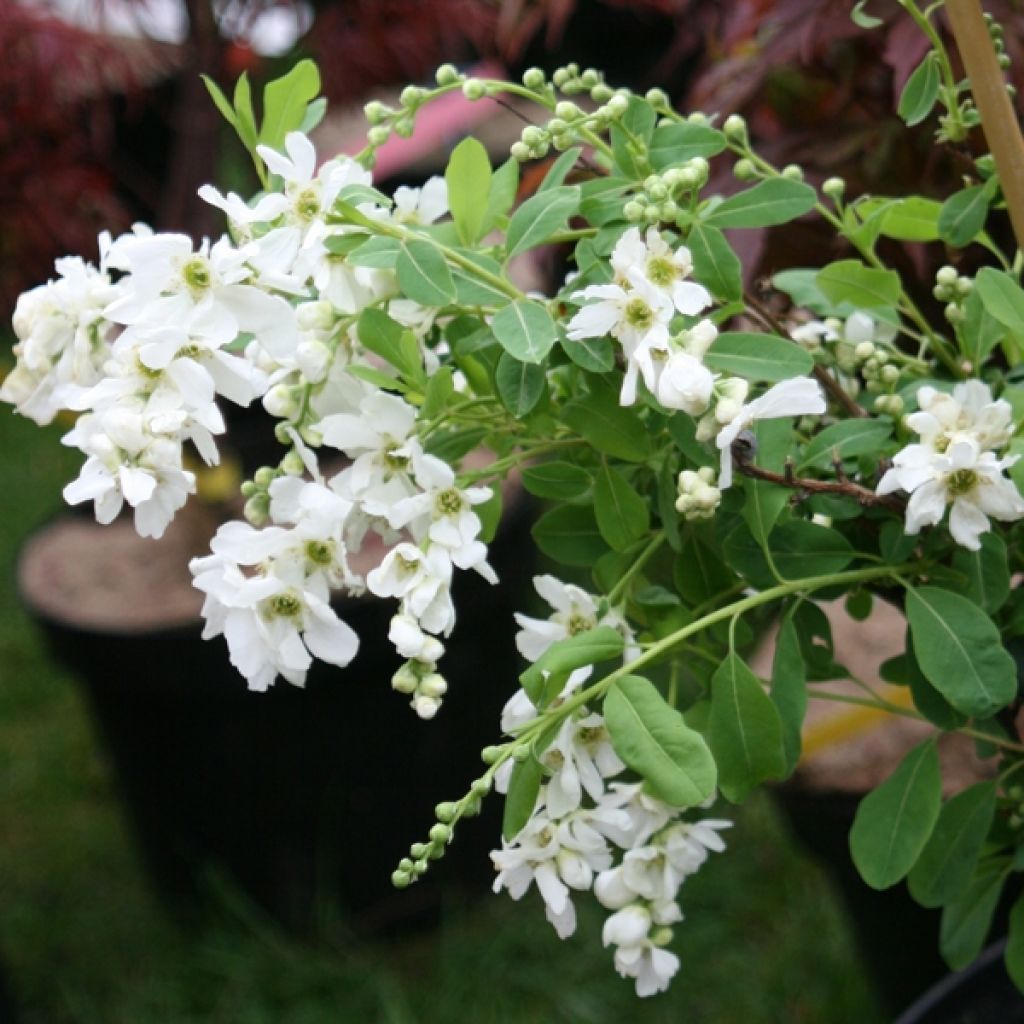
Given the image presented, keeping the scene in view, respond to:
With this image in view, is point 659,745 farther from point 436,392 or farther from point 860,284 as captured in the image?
point 860,284

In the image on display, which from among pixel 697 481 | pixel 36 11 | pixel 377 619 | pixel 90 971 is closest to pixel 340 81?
pixel 36 11

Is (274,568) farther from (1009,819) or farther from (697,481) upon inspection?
(1009,819)

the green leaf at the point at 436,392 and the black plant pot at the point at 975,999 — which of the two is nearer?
the green leaf at the point at 436,392

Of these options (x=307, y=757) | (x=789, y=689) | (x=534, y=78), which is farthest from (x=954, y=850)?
(x=307, y=757)

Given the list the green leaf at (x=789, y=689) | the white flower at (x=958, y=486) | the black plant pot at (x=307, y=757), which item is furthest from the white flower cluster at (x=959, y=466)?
the black plant pot at (x=307, y=757)

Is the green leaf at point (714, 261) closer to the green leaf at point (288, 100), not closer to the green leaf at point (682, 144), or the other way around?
the green leaf at point (682, 144)

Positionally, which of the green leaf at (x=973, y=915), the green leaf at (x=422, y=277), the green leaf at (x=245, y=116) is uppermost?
the green leaf at (x=245, y=116)

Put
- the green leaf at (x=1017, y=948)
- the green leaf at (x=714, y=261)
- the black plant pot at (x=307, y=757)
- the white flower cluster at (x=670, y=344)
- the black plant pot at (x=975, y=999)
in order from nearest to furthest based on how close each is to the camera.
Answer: the white flower cluster at (x=670, y=344)
the green leaf at (x=714, y=261)
the green leaf at (x=1017, y=948)
the black plant pot at (x=975, y=999)
the black plant pot at (x=307, y=757)
